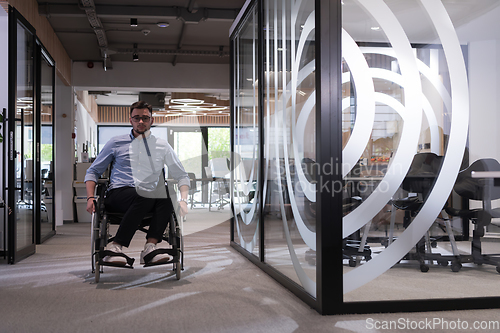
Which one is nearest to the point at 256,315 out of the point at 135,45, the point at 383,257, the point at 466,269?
the point at 383,257

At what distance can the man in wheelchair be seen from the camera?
370 cm

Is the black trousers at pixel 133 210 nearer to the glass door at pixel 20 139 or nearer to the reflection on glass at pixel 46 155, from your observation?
the glass door at pixel 20 139

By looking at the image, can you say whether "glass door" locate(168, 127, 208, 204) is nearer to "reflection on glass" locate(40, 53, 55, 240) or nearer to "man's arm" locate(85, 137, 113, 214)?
"reflection on glass" locate(40, 53, 55, 240)

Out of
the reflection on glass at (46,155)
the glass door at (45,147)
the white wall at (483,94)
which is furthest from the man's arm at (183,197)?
the reflection on glass at (46,155)

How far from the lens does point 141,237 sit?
21.4 feet

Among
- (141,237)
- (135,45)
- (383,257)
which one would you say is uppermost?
(135,45)

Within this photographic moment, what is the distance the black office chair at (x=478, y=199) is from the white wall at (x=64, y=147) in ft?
23.4

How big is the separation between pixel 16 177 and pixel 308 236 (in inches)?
116

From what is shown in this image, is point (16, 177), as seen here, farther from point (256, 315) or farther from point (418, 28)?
point (418, 28)

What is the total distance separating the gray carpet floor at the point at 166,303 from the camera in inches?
97.2

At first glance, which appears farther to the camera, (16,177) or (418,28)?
(16,177)

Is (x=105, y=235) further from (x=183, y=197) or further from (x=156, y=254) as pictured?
(x=183, y=197)

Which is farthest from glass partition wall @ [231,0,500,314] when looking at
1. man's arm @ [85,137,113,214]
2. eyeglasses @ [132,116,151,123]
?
man's arm @ [85,137,113,214]

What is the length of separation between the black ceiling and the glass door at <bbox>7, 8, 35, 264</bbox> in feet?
4.07
